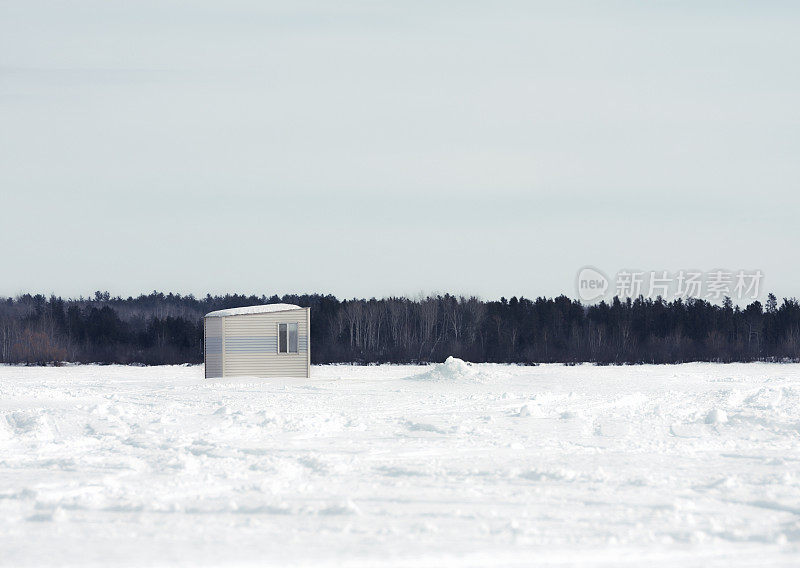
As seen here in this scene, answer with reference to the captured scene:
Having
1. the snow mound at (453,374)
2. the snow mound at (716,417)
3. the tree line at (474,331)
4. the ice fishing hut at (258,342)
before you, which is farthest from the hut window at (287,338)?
the tree line at (474,331)

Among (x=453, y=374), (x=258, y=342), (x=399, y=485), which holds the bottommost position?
(x=399, y=485)

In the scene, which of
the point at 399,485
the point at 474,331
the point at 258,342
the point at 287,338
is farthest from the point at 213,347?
the point at 474,331

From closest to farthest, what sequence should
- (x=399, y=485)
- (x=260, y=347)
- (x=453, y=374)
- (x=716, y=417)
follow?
(x=399, y=485), (x=716, y=417), (x=453, y=374), (x=260, y=347)

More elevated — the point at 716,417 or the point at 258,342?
the point at 258,342

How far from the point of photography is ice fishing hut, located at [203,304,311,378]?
22.9 meters

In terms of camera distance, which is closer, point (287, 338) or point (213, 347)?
point (213, 347)

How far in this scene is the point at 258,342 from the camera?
907 inches

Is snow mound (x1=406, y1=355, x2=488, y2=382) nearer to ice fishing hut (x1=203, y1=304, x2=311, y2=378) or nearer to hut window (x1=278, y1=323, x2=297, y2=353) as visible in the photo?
ice fishing hut (x1=203, y1=304, x2=311, y2=378)

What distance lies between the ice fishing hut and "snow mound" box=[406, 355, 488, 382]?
11.7 feet

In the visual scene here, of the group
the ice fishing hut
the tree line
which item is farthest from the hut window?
the tree line

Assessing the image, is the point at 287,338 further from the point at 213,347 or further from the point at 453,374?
the point at 453,374

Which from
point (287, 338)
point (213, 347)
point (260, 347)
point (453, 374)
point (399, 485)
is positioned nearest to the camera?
point (399, 485)

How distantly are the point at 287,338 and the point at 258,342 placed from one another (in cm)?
81

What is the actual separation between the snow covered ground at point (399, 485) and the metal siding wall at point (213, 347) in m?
8.26
